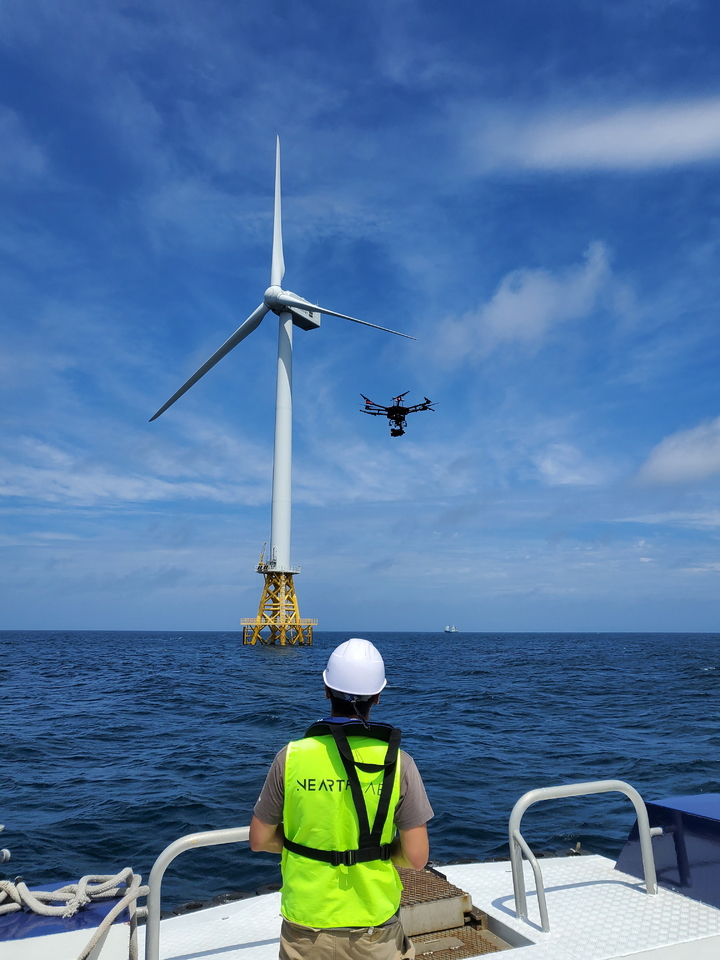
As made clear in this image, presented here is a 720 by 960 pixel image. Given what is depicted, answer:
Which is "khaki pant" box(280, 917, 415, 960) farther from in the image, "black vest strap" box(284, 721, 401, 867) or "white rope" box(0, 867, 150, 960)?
"white rope" box(0, 867, 150, 960)

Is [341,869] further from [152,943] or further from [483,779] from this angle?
[483,779]

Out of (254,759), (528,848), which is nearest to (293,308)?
(254,759)

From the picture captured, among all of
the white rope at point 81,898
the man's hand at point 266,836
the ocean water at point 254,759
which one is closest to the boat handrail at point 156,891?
the white rope at point 81,898

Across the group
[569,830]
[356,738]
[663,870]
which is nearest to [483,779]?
[569,830]

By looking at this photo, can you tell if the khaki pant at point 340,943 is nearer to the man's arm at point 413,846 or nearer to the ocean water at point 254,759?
the man's arm at point 413,846

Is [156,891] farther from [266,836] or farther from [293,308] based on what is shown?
[293,308]

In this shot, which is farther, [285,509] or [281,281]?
[281,281]
